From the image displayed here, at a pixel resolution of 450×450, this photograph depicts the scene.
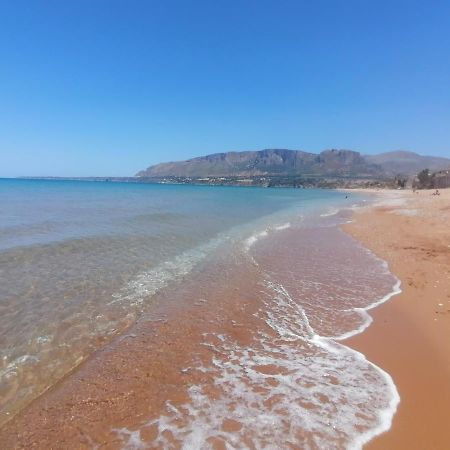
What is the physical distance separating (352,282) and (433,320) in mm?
3439

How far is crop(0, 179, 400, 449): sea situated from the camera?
4719mm

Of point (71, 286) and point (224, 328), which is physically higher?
point (71, 286)

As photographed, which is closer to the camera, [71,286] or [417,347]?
[417,347]

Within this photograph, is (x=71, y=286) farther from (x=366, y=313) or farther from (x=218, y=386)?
(x=366, y=313)

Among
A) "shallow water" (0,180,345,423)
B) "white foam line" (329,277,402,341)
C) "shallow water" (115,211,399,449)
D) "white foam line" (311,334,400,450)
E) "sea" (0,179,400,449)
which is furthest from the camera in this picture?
"white foam line" (329,277,402,341)

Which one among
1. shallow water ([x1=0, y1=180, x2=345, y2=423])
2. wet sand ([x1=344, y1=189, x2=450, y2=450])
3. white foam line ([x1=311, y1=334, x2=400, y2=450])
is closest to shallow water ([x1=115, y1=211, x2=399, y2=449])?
white foam line ([x1=311, y1=334, x2=400, y2=450])

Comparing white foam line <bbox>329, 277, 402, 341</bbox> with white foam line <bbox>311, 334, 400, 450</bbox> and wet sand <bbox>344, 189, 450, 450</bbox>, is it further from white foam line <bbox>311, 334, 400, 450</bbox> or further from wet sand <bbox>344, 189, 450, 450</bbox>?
white foam line <bbox>311, 334, 400, 450</bbox>

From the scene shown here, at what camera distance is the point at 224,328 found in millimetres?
7945

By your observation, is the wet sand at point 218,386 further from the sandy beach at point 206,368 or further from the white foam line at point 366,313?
the white foam line at point 366,313

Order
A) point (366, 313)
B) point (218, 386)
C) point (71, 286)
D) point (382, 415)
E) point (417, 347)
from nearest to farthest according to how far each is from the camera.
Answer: point (382, 415) → point (218, 386) → point (417, 347) → point (366, 313) → point (71, 286)

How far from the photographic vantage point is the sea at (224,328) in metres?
4.72

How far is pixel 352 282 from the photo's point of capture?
11578mm

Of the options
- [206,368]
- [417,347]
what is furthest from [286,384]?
[417,347]

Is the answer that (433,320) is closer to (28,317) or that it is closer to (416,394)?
(416,394)
